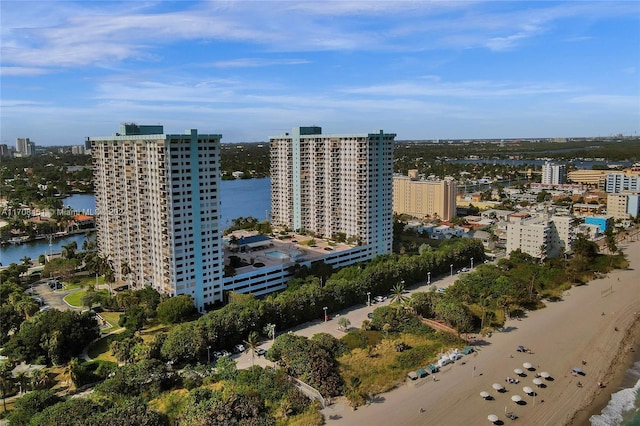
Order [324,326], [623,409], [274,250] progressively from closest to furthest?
1. [623,409]
2. [324,326]
3. [274,250]

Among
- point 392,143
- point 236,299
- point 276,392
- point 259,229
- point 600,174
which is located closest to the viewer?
point 276,392

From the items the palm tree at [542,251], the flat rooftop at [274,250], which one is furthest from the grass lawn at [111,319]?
the palm tree at [542,251]

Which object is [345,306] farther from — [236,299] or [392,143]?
[392,143]

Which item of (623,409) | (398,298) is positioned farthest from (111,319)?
(623,409)

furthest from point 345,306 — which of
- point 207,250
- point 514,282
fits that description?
point 514,282

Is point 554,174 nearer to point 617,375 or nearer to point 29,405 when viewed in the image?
point 617,375

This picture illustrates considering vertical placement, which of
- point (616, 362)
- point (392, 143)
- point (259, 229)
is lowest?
point (616, 362)

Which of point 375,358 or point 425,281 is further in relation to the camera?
point 425,281
